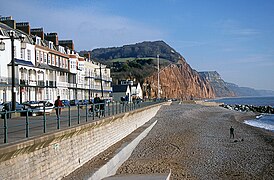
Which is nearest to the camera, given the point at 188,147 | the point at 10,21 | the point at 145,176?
the point at 145,176

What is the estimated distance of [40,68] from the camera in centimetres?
4022

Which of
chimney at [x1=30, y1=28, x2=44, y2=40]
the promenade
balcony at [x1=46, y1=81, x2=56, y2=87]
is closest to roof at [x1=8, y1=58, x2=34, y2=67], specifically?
balcony at [x1=46, y1=81, x2=56, y2=87]

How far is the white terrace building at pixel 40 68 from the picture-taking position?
34888 mm

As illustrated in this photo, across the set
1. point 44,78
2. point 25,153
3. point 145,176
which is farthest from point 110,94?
point 25,153

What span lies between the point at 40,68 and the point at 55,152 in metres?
31.8

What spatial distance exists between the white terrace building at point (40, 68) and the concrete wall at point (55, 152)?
601 inches

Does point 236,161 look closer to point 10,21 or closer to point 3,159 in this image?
point 3,159

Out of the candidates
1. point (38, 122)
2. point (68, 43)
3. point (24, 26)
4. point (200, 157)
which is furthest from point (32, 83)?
point (38, 122)

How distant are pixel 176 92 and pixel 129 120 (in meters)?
127

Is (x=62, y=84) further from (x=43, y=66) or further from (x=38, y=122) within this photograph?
(x=38, y=122)

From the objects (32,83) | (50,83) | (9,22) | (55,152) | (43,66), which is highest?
(9,22)

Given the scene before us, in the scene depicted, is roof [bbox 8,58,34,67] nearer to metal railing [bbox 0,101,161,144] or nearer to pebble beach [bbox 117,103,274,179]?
metal railing [bbox 0,101,161,144]

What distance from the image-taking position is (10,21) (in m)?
39.8

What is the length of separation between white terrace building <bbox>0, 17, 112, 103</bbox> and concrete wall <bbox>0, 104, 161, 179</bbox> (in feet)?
50.1
